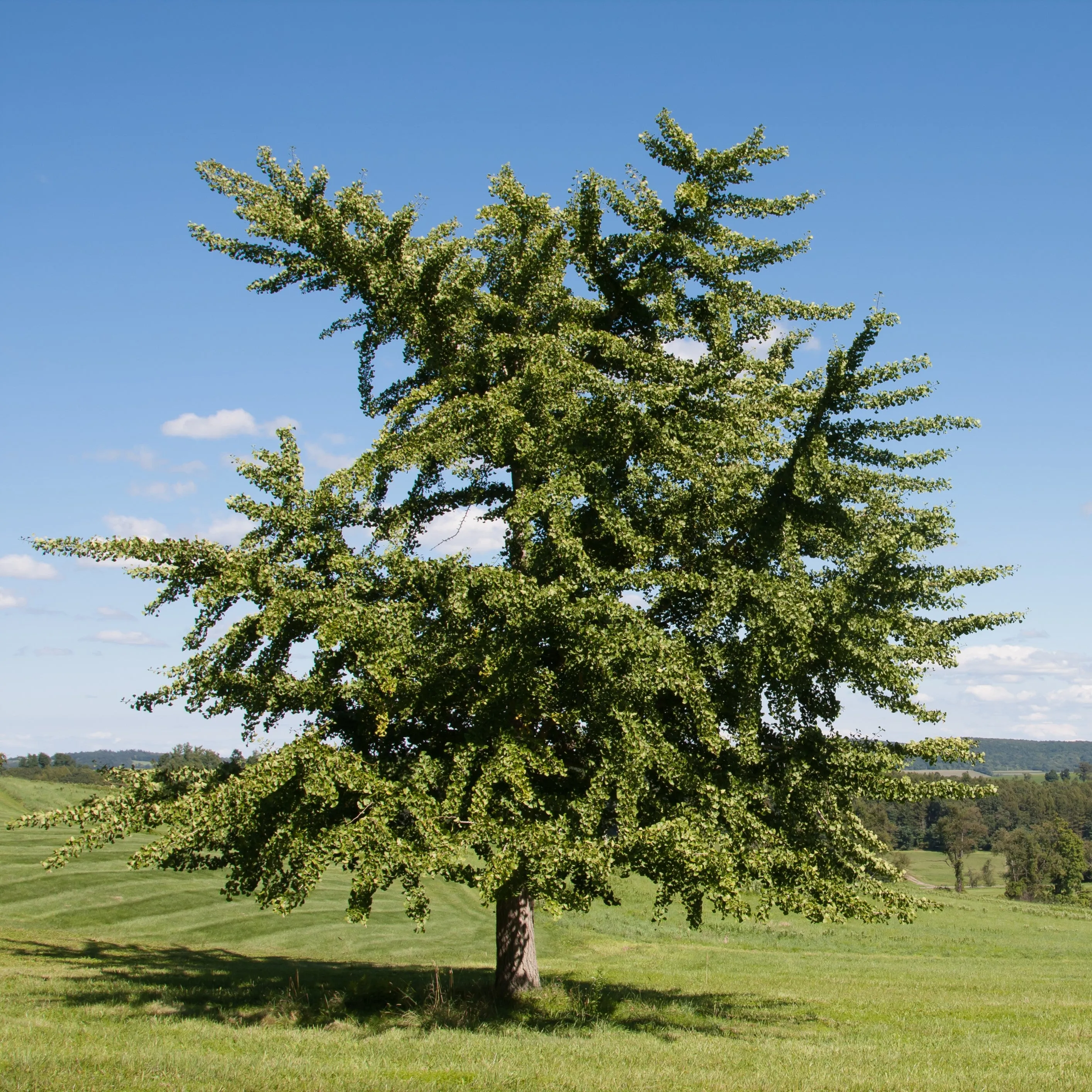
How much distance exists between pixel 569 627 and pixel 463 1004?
7846mm

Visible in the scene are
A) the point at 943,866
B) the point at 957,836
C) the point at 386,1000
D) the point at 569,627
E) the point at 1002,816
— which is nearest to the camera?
the point at 569,627

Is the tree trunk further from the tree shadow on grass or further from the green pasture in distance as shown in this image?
the green pasture in distance

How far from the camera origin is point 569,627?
47.8 ft

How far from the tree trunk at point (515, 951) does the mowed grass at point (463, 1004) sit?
1.92 ft

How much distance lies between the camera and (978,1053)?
47.0ft

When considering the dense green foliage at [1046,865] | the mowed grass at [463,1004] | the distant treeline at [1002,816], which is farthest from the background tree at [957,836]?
the mowed grass at [463,1004]

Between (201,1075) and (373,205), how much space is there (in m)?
15.5

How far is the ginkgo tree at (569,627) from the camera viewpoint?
48.0 ft

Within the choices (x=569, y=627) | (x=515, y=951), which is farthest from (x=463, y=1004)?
(x=569, y=627)

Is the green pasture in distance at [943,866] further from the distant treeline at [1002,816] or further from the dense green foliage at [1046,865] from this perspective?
the dense green foliage at [1046,865]

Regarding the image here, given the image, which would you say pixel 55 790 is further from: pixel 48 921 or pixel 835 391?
pixel 835 391

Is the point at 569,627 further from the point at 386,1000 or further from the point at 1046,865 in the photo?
the point at 1046,865

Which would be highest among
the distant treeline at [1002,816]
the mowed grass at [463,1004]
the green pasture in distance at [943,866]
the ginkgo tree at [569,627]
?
the ginkgo tree at [569,627]

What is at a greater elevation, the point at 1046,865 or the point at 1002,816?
the point at 1002,816
